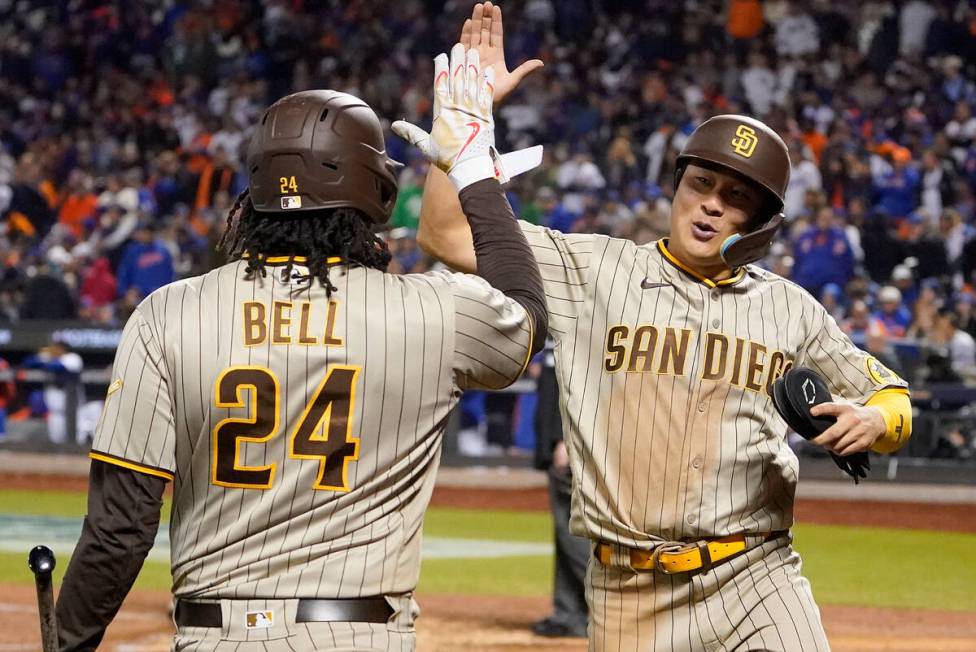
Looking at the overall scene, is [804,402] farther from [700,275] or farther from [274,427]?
[274,427]

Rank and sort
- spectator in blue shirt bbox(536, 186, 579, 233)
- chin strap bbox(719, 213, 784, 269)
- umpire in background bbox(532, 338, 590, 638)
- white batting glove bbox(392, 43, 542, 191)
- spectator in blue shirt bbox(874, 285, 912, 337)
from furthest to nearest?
spectator in blue shirt bbox(536, 186, 579, 233), spectator in blue shirt bbox(874, 285, 912, 337), umpire in background bbox(532, 338, 590, 638), chin strap bbox(719, 213, 784, 269), white batting glove bbox(392, 43, 542, 191)

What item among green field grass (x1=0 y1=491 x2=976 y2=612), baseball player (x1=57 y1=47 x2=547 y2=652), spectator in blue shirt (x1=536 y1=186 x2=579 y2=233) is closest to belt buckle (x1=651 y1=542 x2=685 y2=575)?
baseball player (x1=57 y1=47 x2=547 y2=652)

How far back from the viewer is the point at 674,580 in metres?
3.84

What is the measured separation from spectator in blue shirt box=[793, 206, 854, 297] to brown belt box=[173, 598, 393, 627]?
13.6m

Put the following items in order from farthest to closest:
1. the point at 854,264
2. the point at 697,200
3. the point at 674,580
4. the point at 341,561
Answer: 1. the point at 854,264
2. the point at 697,200
3. the point at 674,580
4. the point at 341,561

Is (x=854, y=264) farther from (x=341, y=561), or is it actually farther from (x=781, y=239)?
(x=341, y=561)

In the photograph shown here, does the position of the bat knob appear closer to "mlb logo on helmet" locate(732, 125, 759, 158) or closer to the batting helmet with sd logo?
the batting helmet with sd logo

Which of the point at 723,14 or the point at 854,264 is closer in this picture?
the point at 854,264

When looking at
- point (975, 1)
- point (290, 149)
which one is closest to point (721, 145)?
point (290, 149)

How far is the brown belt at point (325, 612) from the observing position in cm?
277

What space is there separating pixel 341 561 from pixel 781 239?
14.8 meters

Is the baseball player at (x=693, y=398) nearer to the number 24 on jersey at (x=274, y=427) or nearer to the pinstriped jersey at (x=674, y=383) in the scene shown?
the pinstriped jersey at (x=674, y=383)

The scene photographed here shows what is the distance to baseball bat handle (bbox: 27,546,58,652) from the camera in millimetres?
2770

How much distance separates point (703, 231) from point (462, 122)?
110 cm
